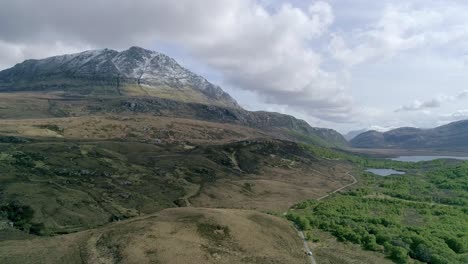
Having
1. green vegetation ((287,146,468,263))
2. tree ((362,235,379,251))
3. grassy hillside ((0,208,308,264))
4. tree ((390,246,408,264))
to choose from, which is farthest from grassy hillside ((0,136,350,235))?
tree ((390,246,408,264))

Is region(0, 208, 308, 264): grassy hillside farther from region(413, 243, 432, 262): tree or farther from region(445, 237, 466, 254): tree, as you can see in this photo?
region(445, 237, 466, 254): tree

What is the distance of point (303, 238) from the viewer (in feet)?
291

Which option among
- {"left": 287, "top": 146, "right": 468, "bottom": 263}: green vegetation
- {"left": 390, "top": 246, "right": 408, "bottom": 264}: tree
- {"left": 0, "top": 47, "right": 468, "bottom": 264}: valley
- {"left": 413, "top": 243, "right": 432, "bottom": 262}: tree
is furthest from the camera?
{"left": 287, "top": 146, "right": 468, "bottom": 263}: green vegetation

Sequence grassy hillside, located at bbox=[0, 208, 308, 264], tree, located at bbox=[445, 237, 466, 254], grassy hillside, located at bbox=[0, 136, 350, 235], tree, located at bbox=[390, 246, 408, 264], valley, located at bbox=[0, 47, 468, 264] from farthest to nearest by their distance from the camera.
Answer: grassy hillside, located at bbox=[0, 136, 350, 235]
tree, located at bbox=[445, 237, 466, 254]
tree, located at bbox=[390, 246, 408, 264]
valley, located at bbox=[0, 47, 468, 264]
grassy hillside, located at bbox=[0, 208, 308, 264]

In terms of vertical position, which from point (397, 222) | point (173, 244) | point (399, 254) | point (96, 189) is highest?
point (173, 244)

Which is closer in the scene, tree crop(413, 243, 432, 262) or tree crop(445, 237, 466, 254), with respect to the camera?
tree crop(413, 243, 432, 262)

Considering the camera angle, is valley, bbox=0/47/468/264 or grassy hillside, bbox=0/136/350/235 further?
grassy hillside, bbox=0/136/350/235

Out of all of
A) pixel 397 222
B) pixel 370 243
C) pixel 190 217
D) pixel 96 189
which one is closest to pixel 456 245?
pixel 370 243

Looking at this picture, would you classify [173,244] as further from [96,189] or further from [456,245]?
[96,189]

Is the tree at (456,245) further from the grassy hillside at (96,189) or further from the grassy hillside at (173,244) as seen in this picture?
the grassy hillside at (96,189)

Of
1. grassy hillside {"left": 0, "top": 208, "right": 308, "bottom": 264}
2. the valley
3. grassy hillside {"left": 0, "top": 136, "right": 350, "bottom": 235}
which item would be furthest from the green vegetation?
grassy hillside {"left": 0, "top": 136, "right": 350, "bottom": 235}

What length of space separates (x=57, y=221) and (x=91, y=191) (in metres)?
31.0

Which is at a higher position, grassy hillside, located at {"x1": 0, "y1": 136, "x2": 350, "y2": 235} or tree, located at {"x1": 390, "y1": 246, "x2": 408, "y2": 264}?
tree, located at {"x1": 390, "y1": 246, "x2": 408, "y2": 264}

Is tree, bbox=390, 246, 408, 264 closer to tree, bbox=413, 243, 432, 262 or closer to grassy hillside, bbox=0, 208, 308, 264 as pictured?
tree, bbox=413, 243, 432, 262
